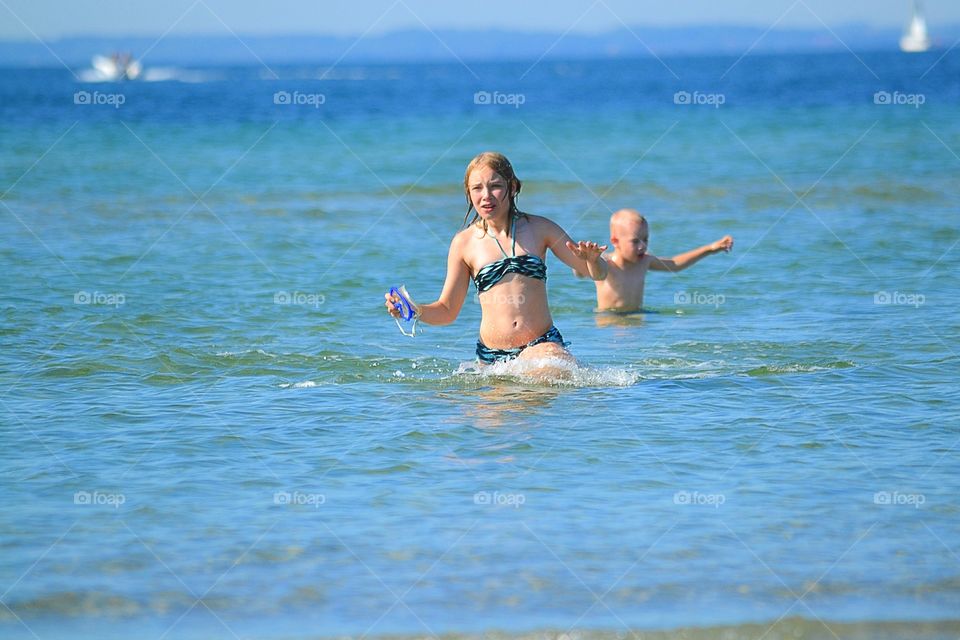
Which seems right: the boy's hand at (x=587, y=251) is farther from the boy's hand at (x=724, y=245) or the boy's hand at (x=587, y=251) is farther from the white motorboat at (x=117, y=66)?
the white motorboat at (x=117, y=66)

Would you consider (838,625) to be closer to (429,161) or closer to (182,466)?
(182,466)

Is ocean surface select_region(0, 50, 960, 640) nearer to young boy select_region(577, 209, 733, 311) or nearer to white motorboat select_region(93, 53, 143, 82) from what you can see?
young boy select_region(577, 209, 733, 311)

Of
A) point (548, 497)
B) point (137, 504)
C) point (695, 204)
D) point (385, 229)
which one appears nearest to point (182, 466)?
point (137, 504)

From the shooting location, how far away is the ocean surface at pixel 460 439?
462 cm

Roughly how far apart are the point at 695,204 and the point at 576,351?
966 cm

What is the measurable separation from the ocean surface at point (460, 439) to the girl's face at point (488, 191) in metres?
1.04

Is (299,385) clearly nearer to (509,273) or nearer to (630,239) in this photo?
(509,273)

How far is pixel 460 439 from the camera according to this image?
6.54m

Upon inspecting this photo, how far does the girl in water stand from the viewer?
774 cm

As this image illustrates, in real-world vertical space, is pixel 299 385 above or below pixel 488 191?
below

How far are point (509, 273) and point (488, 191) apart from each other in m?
0.55

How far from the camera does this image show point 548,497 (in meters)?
5.63

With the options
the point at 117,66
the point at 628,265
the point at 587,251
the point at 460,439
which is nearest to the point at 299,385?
the point at 460,439

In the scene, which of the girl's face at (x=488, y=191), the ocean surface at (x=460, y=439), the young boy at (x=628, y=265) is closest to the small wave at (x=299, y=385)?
the ocean surface at (x=460, y=439)
